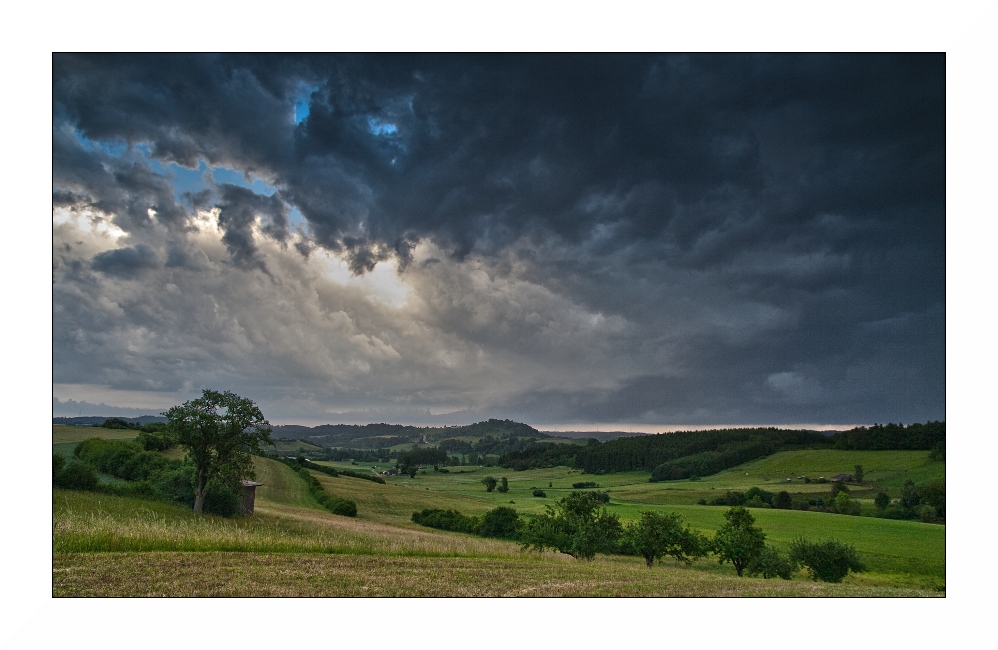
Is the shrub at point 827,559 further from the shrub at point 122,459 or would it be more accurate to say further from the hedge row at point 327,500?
the shrub at point 122,459

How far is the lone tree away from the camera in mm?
15016

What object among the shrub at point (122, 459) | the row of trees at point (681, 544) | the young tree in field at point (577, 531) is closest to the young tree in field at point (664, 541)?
the row of trees at point (681, 544)

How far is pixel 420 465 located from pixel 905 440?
96.0 ft

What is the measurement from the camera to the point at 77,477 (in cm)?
1368

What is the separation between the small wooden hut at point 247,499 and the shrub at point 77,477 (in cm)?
388

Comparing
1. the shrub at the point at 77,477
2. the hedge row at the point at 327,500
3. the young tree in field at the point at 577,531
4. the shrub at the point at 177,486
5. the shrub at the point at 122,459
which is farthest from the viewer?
the hedge row at the point at 327,500

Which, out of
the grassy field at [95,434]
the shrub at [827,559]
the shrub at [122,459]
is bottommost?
the shrub at [827,559]

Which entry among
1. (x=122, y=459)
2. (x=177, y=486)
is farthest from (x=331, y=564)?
(x=122, y=459)

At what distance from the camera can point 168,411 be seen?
15086 mm

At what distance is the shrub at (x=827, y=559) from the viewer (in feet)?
54.4

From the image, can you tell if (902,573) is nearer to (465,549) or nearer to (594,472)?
(465,549)

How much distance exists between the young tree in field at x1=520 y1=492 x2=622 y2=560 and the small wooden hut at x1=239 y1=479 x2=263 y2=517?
9.38 metres

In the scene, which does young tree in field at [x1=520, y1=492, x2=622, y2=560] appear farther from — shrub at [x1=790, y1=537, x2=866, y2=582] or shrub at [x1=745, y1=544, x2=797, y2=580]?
shrub at [x1=790, y1=537, x2=866, y2=582]

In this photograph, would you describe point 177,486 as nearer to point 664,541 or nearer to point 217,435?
point 217,435
